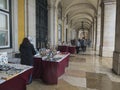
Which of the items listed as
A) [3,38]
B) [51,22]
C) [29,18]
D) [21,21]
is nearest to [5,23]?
[3,38]

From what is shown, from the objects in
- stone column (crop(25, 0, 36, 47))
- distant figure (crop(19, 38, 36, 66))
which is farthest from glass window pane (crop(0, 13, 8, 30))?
stone column (crop(25, 0, 36, 47))

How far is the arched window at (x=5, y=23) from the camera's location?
492cm

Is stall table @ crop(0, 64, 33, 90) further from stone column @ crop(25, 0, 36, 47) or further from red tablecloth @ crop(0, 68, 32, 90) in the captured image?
stone column @ crop(25, 0, 36, 47)

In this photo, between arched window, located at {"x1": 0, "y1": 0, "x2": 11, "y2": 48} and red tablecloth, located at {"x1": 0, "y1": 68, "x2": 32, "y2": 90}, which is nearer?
red tablecloth, located at {"x1": 0, "y1": 68, "x2": 32, "y2": 90}

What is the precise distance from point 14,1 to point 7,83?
400 centimetres

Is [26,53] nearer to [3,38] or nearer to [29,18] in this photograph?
[3,38]

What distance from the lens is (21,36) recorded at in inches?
244

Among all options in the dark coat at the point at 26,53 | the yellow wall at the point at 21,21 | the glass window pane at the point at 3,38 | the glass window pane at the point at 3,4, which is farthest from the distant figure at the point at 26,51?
the yellow wall at the point at 21,21

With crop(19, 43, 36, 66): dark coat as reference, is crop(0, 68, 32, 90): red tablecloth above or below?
below

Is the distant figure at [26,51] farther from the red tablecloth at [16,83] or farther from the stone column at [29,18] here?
the stone column at [29,18]

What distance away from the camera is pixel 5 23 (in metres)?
5.15

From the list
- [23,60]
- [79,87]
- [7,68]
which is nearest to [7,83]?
[7,68]

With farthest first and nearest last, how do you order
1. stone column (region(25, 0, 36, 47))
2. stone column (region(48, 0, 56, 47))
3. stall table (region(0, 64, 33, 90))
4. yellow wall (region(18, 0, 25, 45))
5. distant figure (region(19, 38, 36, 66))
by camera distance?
stone column (region(48, 0, 56, 47)) < stone column (region(25, 0, 36, 47)) < yellow wall (region(18, 0, 25, 45)) < distant figure (region(19, 38, 36, 66)) < stall table (region(0, 64, 33, 90))

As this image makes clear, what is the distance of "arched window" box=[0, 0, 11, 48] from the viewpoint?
4.92 metres
